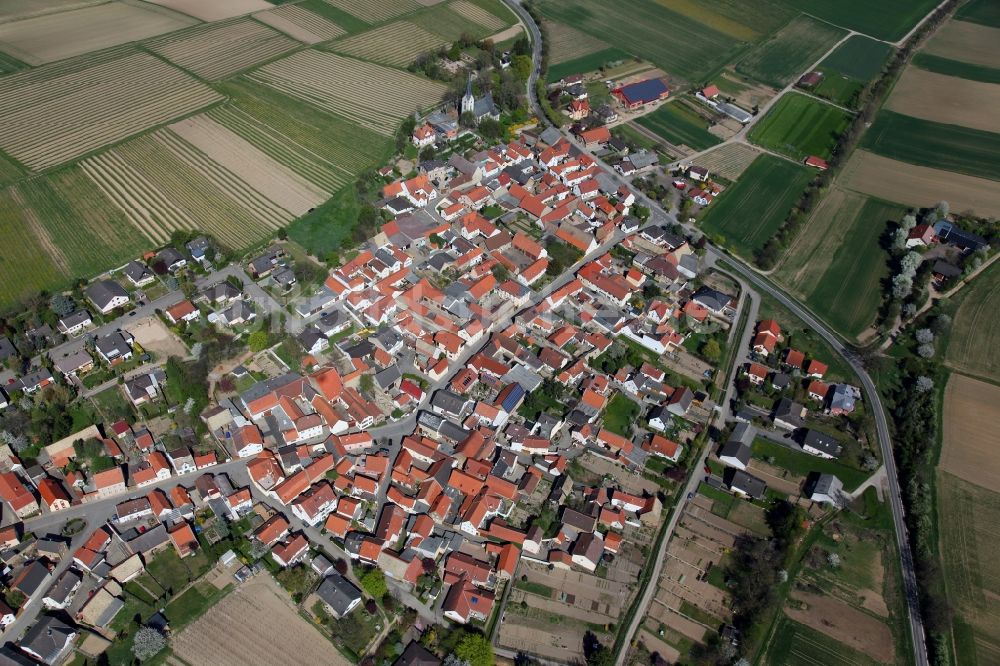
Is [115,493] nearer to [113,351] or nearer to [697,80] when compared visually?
[113,351]

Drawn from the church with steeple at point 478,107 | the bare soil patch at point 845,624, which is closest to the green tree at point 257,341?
the church with steeple at point 478,107

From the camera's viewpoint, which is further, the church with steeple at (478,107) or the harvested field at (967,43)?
the harvested field at (967,43)

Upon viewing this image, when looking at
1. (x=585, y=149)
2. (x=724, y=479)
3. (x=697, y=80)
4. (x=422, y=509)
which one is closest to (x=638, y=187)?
(x=585, y=149)

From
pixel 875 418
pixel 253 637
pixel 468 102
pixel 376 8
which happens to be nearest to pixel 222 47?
pixel 376 8

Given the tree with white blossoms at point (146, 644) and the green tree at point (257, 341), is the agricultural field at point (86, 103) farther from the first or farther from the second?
the tree with white blossoms at point (146, 644)

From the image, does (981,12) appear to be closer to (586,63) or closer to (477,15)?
(586,63)

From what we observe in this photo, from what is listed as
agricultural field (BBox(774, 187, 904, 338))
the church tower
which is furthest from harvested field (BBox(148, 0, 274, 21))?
agricultural field (BBox(774, 187, 904, 338))
